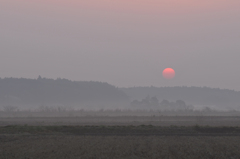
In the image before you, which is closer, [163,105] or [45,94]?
[163,105]

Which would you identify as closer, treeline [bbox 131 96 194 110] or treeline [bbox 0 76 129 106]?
treeline [bbox 131 96 194 110]

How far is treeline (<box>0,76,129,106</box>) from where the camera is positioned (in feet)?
568

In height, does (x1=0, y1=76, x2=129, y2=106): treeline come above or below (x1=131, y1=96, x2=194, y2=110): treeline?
above

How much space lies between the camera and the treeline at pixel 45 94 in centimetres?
17306

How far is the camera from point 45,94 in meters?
182

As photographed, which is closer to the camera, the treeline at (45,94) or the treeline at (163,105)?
the treeline at (163,105)

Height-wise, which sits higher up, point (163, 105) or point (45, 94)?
point (45, 94)

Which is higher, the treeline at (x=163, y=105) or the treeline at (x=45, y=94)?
the treeline at (x=45, y=94)
